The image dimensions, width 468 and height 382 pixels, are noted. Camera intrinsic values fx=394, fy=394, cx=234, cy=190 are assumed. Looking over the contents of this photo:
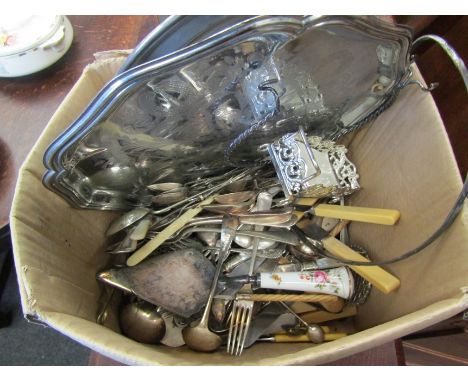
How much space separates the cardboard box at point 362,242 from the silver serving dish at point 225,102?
0.03m

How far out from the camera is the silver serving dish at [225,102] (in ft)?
1.11

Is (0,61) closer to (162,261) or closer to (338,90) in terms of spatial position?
(162,261)

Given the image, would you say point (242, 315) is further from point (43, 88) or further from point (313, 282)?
point (43, 88)

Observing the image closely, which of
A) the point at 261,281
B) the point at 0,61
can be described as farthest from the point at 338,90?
the point at 0,61

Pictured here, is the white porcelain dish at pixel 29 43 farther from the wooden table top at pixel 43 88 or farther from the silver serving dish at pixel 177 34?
the silver serving dish at pixel 177 34

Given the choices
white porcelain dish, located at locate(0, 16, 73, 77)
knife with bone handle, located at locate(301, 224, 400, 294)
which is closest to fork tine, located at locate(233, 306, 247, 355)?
knife with bone handle, located at locate(301, 224, 400, 294)

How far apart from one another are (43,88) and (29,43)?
0.07 m

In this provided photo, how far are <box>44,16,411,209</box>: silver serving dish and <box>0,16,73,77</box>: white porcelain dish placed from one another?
0.26 m

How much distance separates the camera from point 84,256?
1.63ft

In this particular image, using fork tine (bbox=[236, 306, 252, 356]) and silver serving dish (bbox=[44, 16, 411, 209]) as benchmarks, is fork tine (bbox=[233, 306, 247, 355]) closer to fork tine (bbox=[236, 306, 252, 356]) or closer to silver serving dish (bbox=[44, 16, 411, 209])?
fork tine (bbox=[236, 306, 252, 356])

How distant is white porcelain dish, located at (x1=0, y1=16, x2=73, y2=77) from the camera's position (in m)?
0.58

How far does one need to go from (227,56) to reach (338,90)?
0.56ft

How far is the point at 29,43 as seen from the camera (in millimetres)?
576

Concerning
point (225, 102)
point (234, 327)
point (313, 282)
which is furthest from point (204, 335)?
point (225, 102)
